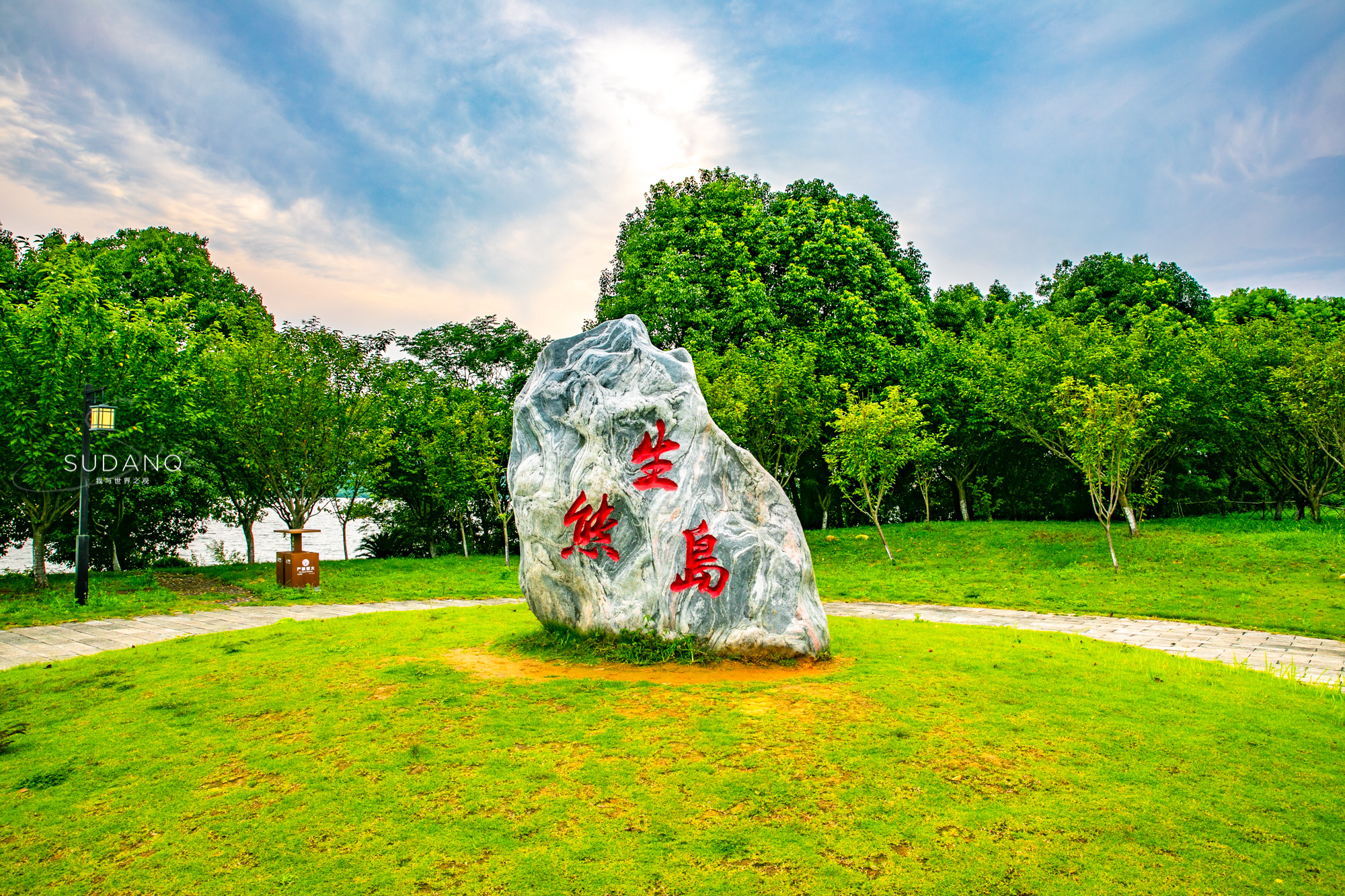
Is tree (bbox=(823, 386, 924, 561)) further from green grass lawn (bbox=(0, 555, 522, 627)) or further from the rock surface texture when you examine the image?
the rock surface texture

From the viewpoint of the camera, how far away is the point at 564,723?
5.40m

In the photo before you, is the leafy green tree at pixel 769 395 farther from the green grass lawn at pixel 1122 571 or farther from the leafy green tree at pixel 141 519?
the leafy green tree at pixel 141 519

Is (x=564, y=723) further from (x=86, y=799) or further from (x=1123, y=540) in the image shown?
(x=1123, y=540)

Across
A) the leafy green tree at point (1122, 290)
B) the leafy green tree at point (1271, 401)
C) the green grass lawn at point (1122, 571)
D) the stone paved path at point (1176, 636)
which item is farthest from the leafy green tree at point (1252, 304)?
the stone paved path at point (1176, 636)

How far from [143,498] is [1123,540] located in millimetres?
26601

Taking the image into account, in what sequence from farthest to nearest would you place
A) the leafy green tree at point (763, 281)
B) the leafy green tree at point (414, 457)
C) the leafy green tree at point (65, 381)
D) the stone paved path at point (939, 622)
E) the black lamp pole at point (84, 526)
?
the leafy green tree at point (414, 457), the leafy green tree at point (763, 281), the leafy green tree at point (65, 381), the black lamp pole at point (84, 526), the stone paved path at point (939, 622)

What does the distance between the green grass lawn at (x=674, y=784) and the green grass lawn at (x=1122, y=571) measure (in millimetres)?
6248

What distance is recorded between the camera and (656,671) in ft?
22.6

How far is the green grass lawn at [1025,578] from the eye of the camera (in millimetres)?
12281

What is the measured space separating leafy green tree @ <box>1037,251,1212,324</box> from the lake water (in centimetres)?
2824

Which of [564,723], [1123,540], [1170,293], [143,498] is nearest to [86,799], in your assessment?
[564,723]

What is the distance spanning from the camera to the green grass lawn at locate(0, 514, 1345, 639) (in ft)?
40.3

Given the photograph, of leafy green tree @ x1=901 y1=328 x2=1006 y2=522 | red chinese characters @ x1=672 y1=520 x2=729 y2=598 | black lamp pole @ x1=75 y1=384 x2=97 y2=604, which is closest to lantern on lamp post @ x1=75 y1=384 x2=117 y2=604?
black lamp pole @ x1=75 y1=384 x2=97 y2=604

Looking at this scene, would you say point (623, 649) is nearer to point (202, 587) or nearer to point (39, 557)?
point (202, 587)
